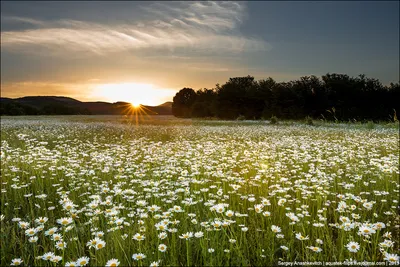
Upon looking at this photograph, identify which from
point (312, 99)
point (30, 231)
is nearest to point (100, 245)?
point (30, 231)

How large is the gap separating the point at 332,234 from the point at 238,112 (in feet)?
205

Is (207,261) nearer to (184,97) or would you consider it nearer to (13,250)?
(13,250)

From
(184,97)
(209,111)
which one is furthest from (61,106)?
(209,111)

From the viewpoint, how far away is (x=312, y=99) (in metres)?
59.0

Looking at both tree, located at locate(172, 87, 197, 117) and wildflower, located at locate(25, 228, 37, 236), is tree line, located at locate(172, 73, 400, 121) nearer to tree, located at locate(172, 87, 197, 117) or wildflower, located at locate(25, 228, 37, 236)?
tree, located at locate(172, 87, 197, 117)

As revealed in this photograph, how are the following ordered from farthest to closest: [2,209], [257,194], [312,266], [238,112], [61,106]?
[61,106] < [238,112] < [257,194] < [2,209] < [312,266]

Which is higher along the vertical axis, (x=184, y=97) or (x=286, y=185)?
(x=184, y=97)

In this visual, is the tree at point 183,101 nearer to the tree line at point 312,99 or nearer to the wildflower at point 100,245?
the tree line at point 312,99

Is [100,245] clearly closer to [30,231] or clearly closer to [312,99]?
[30,231]

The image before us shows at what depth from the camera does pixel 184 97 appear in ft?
321

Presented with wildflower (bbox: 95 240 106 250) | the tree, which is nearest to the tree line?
the tree

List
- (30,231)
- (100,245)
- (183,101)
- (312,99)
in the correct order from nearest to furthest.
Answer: (100,245) < (30,231) < (312,99) < (183,101)

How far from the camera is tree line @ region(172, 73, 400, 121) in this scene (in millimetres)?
55906

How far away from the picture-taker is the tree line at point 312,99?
55.9m
